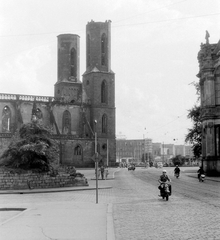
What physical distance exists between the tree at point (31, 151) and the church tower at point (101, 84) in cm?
4867

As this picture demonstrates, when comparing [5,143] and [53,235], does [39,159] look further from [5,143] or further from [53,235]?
[5,143]

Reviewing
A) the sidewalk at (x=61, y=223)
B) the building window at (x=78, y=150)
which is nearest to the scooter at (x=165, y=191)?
the sidewalk at (x=61, y=223)

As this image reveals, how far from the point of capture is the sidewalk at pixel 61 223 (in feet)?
34.9

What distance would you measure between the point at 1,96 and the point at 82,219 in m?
65.0

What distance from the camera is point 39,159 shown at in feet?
97.8

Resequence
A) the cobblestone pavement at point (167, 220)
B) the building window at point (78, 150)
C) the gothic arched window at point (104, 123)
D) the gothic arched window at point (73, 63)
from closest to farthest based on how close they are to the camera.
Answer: the cobblestone pavement at point (167, 220) < the building window at point (78, 150) < the gothic arched window at point (104, 123) < the gothic arched window at point (73, 63)

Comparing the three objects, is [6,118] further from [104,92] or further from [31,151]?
[31,151]

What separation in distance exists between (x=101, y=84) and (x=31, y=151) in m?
53.5

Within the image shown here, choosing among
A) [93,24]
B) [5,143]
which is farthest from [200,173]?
[93,24]

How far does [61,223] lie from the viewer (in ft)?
41.7

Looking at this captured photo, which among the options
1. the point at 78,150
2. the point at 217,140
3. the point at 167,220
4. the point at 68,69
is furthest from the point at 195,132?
the point at 167,220

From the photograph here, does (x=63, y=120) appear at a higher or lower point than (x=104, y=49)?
lower

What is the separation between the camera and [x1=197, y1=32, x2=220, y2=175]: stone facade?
4562cm

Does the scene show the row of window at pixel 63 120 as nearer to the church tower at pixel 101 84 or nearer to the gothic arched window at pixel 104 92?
the church tower at pixel 101 84
